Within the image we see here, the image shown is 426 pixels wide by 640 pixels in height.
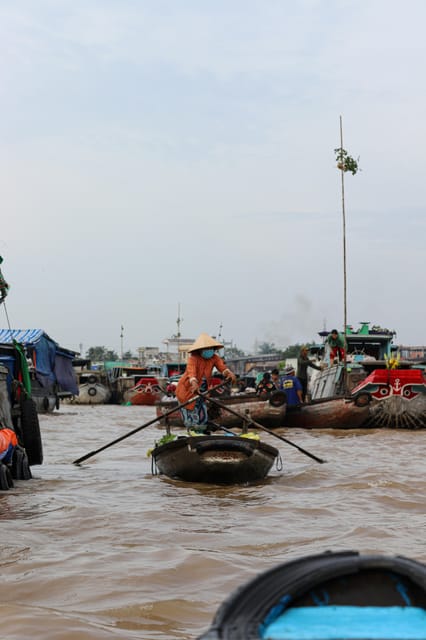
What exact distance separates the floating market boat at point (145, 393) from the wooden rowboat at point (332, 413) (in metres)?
22.4

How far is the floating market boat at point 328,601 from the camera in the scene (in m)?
1.94

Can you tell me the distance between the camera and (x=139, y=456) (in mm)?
12750

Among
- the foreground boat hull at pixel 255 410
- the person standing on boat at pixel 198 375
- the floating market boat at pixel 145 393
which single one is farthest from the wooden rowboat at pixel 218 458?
the floating market boat at pixel 145 393

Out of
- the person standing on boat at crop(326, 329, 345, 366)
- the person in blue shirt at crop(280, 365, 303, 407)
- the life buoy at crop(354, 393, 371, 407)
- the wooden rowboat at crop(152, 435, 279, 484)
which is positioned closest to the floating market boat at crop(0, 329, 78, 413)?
the person in blue shirt at crop(280, 365, 303, 407)

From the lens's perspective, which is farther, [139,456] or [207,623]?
[139,456]

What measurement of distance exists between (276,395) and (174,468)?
333 inches

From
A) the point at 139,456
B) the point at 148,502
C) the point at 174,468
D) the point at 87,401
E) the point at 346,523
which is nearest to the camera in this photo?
the point at 346,523

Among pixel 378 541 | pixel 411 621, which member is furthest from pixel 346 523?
pixel 411 621

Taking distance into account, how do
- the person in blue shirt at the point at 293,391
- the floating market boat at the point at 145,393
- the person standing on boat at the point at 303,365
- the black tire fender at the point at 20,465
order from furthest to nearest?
1. the floating market boat at the point at 145,393
2. the person standing on boat at the point at 303,365
3. the person in blue shirt at the point at 293,391
4. the black tire fender at the point at 20,465

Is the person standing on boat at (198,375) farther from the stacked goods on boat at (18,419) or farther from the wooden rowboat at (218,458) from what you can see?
the stacked goods on boat at (18,419)

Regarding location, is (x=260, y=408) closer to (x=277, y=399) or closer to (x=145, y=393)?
(x=277, y=399)

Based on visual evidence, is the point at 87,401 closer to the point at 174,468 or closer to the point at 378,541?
the point at 174,468

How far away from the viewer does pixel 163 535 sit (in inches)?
232

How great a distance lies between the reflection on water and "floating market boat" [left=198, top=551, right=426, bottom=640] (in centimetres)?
183
